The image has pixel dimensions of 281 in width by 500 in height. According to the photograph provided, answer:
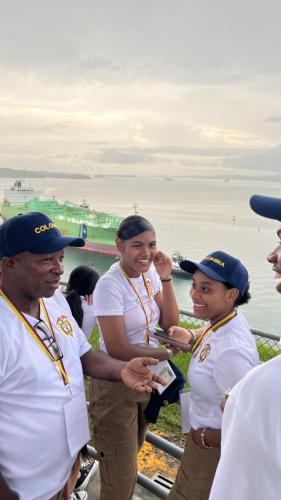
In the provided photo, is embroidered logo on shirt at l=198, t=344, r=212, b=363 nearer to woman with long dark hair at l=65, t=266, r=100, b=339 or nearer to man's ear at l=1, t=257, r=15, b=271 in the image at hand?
man's ear at l=1, t=257, r=15, b=271

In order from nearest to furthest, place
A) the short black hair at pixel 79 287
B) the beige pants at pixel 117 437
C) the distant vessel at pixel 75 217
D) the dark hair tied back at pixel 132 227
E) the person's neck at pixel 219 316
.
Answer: the person's neck at pixel 219 316 → the beige pants at pixel 117 437 → the dark hair tied back at pixel 132 227 → the short black hair at pixel 79 287 → the distant vessel at pixel 75 217

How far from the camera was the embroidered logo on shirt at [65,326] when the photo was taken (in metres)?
2.14

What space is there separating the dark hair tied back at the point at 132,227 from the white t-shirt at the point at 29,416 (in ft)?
3.41

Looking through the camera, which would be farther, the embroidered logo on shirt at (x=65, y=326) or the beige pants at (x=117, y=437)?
the beige pants at (x=117, y=437)

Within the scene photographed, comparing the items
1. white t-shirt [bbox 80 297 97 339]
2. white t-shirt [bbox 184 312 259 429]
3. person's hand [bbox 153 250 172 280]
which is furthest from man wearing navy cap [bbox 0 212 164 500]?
white t-shirt [bbox 80 297 97 339]

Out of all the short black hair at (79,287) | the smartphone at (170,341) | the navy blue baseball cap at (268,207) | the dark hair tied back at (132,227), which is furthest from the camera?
the short black hair at (79,287)

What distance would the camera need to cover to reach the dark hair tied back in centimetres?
277

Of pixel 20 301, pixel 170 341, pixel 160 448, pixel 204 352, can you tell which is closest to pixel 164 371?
pixel 170 341

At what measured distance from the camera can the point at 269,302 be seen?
80.4ft

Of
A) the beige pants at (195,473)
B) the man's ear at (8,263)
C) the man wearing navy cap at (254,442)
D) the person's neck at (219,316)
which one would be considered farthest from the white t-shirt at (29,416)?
the man wearing navy cap at (254,442)

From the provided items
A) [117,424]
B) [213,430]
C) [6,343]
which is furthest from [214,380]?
[6,343]

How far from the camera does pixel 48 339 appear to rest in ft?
6.42

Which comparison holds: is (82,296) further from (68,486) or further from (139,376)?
(68,486)

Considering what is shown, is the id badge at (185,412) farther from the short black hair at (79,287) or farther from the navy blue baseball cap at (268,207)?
the navy blue baseball cap at (268,207)
